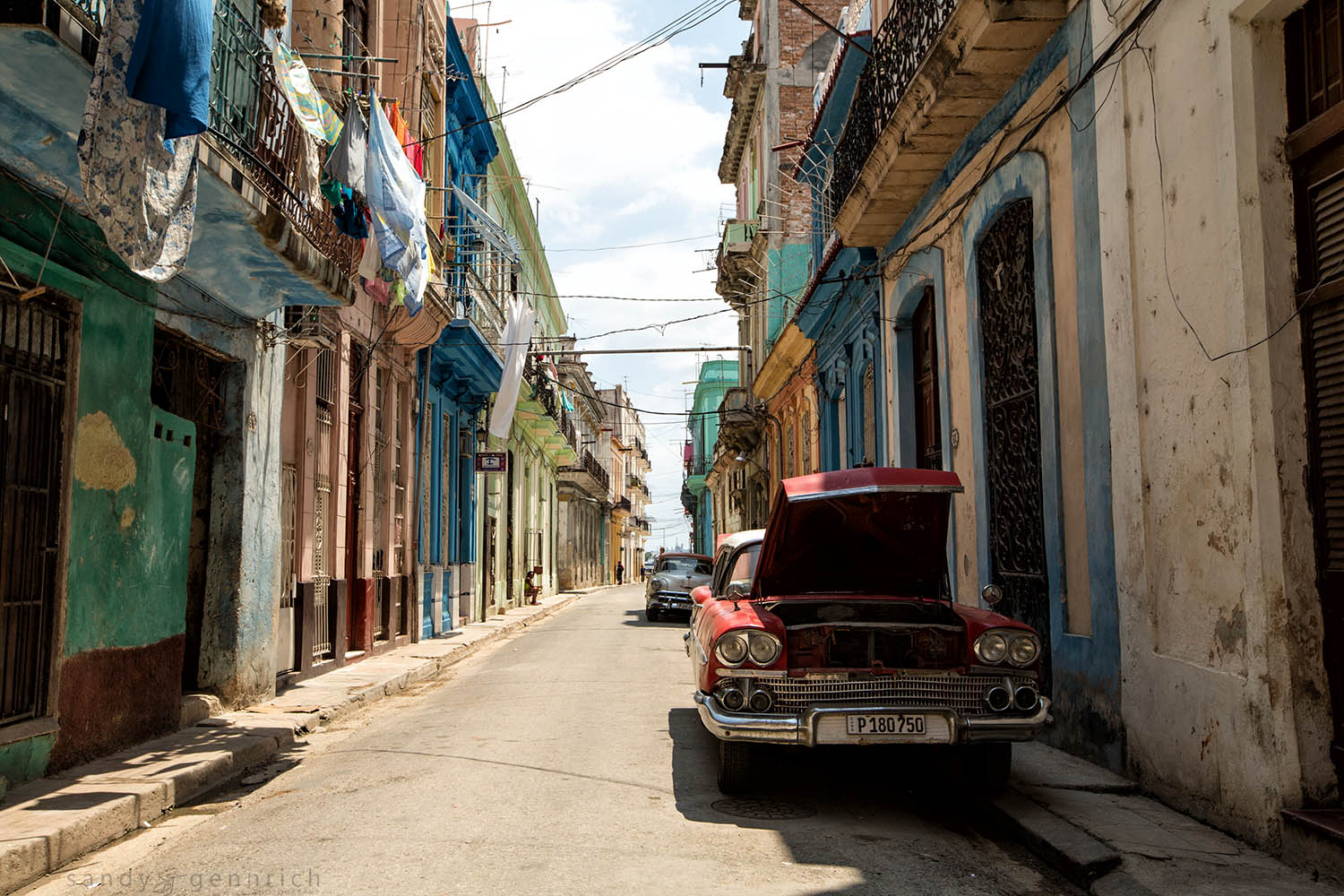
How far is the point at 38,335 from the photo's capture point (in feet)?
20.4

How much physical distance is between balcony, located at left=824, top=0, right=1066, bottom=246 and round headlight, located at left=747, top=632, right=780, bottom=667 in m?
4.75

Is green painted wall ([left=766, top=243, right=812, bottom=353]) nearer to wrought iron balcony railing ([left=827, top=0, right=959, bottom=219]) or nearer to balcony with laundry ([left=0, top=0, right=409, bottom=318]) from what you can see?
wrought iron balcony railing ([left=827, top=0, right=959, bottom=219])

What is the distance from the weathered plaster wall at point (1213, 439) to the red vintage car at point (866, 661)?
763 millimetres

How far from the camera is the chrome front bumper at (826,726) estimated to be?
5.28 m

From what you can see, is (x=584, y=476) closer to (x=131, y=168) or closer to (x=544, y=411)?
(x=544, y=411)

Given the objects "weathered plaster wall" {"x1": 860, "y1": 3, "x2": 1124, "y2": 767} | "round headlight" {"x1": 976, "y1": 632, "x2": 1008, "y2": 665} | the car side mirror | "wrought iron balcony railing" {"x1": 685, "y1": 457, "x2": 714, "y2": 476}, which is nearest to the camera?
"round headlight" {"x1": 976, "y1": 632, "x2": 1008, "y2": 665}

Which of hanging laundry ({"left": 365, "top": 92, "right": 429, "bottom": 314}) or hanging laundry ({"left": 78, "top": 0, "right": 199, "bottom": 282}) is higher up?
hanging laundry ({"left": 365, "top": 92, "right": 429, "bottom": 314})

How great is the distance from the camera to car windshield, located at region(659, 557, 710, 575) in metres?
21.9

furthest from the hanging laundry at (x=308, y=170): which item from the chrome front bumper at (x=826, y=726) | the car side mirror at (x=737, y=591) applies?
the chrome front bumper at (x=826, y=726)

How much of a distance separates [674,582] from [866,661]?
15.9m

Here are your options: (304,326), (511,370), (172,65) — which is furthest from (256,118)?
(511,370)

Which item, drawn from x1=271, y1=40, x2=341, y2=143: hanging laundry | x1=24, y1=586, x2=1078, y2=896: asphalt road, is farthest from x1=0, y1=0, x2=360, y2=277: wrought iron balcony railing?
x1=24, y1=586, x2=1078, y2=896: asphalt road

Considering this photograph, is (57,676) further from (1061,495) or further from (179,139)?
(1061,495)

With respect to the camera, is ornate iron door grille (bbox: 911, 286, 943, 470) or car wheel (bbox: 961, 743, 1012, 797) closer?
car wheel (bbox: 961, 743, 1012, 797)
